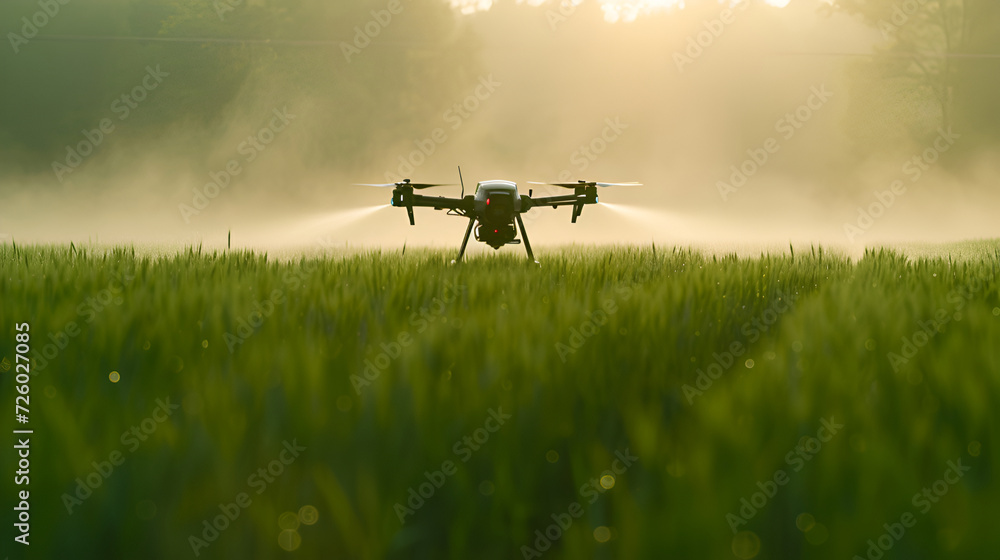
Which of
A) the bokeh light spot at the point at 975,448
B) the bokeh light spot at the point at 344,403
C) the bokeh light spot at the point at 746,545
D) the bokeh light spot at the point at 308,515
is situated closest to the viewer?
the bokeh light spot at the point at 746,545

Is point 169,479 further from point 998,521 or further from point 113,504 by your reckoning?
point 998,521

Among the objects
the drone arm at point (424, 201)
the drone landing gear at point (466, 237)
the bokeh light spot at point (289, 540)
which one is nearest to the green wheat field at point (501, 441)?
the bokeh light spot at point (289, 540)

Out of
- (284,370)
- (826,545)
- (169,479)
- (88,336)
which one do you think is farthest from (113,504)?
(88,336)

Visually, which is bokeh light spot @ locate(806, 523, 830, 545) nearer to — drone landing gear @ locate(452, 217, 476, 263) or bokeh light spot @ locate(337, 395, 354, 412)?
bokeh light spot @ locate(337, 395, 354, 412)

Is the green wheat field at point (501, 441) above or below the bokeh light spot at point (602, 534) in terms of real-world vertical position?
above

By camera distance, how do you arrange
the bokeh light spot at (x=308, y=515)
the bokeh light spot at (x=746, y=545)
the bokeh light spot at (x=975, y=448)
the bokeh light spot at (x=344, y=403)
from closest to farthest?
1. the bokeh light spot at (x=746, y=545)
2. the bokeh light spot at (x=308, y=515)
3. the bokeh light spot at (x=975, y=448)
4. the bokeh light spot at (x=344, y=403)

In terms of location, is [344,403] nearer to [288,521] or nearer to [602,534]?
[288,521]

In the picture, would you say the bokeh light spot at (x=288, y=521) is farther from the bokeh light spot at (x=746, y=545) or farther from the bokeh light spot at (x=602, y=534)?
the bokeh light spot at (x=746, y=545)
